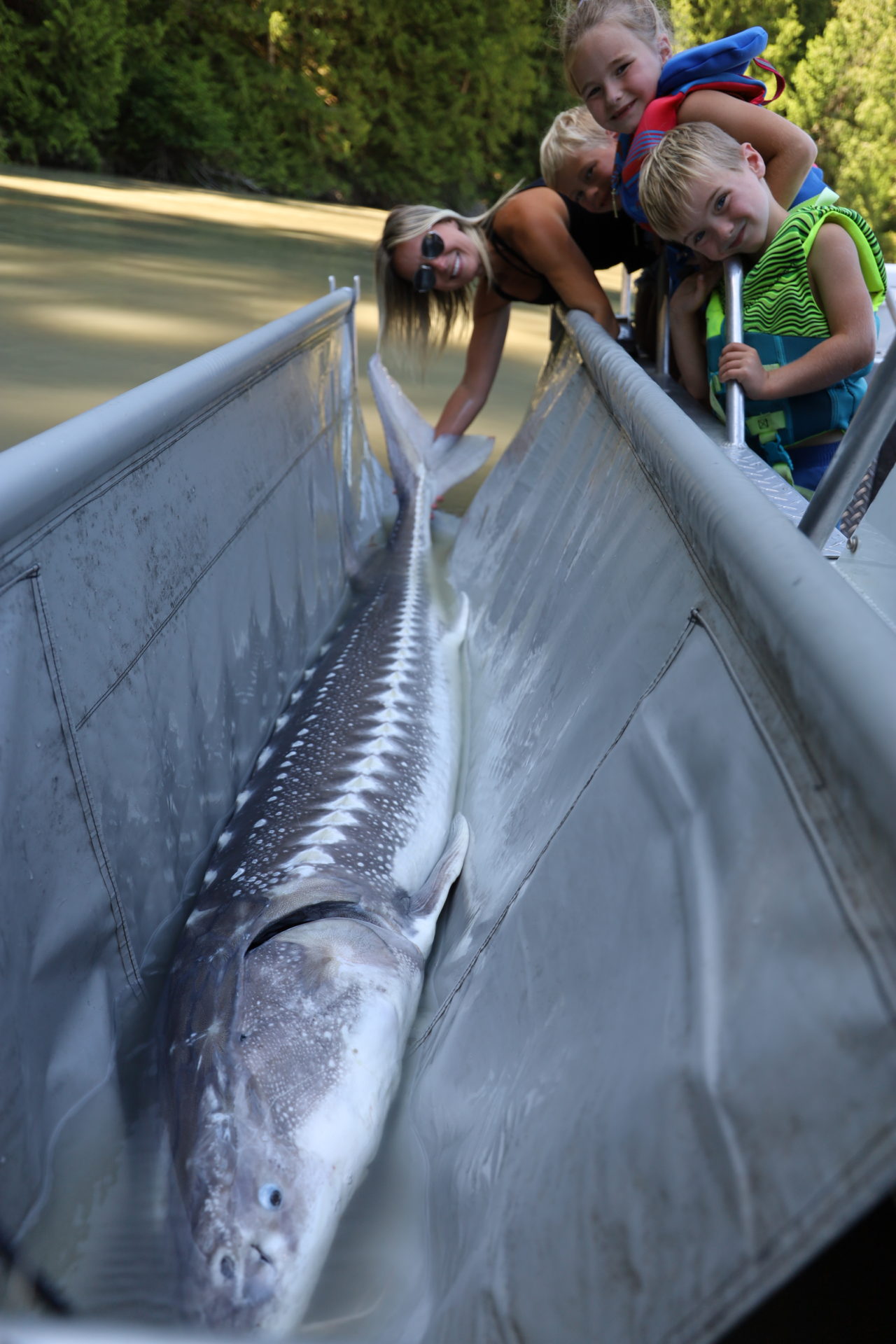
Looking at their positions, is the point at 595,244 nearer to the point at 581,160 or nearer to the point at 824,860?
the point at 581,160

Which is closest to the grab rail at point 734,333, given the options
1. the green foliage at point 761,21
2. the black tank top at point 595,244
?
the black tank top at point 595,244

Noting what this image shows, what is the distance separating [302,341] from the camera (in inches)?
80.7

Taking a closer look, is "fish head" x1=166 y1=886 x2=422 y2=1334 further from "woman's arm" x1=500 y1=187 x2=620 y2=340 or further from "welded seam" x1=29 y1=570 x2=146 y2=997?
"woman's arm" x1=500 y1=187 x2=620 y2=340

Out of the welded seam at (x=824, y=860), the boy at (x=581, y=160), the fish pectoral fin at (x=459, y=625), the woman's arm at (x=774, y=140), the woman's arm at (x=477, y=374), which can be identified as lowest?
the fish pectoral fin at (x=459, y=625)

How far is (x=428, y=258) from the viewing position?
2.59 meters

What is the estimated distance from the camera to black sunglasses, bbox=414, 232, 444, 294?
2.57 m

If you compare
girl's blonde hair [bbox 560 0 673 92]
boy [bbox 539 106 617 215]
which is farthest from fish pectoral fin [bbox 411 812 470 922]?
boy [bbox 539 106 617 215]

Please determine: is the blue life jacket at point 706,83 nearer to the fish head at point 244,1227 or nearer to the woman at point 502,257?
the woman at point 502,257

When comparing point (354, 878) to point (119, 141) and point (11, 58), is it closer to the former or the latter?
point (11, 58)

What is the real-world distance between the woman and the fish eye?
6.24ft

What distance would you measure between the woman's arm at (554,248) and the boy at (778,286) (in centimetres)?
59

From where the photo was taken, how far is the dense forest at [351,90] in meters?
11.9

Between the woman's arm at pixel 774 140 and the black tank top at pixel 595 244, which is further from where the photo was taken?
the black tank top at pixel 595 244

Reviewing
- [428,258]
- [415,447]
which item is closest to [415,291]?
[428,258]
